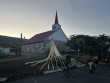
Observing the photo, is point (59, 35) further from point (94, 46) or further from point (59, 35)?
point (94, 46)

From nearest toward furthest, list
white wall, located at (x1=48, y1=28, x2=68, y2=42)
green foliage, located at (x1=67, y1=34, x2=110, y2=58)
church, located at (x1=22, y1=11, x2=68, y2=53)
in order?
green foliage, located at (x1=67, y1=34, x2=110, y2=58), church, located at (x1=22, y1=11, x2=68, y2=53), white wall, located at (x1=48, y1=28, x2=68, y2=42)

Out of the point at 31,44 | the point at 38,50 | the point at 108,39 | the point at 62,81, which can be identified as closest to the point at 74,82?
the point at 62,81

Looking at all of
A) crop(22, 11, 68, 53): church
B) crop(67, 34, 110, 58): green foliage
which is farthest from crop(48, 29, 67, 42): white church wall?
crop(67, 34, 110, 58): green foliage

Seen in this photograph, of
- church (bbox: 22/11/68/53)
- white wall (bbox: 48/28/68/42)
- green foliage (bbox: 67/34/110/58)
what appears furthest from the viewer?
white wall (bbox: 48/28/68/42)

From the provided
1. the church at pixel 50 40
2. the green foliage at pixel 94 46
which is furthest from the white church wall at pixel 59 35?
the green foliage at pixel 94 46

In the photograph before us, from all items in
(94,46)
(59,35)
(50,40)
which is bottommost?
(94,46)

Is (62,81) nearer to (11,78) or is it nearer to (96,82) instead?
(96,82)

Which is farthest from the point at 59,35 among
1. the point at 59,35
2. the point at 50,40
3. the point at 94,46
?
the point at 94,46

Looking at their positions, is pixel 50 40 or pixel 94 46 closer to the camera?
pixel 94 46

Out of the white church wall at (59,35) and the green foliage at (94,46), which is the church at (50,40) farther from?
the green foliage at (94,46)

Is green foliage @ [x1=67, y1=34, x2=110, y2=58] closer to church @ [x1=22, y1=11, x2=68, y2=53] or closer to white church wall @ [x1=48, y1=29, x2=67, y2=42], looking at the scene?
church @ [x1=22, y1=11, x2=68, y2=53]

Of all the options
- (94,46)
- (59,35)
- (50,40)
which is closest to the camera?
(94,46)

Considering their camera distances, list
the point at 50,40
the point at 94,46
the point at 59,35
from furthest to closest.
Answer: the point at 59,35, the point at 50,40, the point at 94,46

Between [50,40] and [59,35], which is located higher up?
[59,35]
